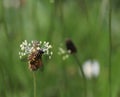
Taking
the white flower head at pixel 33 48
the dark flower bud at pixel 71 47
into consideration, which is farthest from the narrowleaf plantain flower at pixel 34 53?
the dark flower bud at pixel 71 47

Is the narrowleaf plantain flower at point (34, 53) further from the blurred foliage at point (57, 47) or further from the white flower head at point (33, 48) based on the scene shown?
the blurred foliage at point (57, 47)

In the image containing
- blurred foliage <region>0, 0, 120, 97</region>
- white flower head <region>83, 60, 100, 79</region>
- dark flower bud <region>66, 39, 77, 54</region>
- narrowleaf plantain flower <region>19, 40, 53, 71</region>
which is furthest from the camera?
white flower head <region>83, 60, 100, 79</region>

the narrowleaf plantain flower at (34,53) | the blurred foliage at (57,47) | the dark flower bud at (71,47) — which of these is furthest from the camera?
the blurred foliage at (57,47)

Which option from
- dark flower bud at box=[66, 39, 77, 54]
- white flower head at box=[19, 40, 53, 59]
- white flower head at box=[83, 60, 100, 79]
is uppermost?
white flower head at box=[19, 40, 53, 59]

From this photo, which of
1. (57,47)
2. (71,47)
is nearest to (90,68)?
(57,47)

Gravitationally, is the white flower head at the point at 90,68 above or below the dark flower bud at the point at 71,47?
below

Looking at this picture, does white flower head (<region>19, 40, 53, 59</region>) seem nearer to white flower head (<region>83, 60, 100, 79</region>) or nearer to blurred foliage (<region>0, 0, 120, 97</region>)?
blurred foliage (<region>0, 0, 120, 97</region>)

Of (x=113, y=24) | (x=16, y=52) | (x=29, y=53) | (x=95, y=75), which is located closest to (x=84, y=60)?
(x=95, y=75)

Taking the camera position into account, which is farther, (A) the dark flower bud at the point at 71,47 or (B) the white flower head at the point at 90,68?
(B) the white flower head at the point at 90,68

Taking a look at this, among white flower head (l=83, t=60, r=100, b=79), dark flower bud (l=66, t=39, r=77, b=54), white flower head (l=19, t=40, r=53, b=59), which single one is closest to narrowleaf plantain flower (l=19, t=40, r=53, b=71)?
white flower head (l=19, t=40, r=53, b=59)
